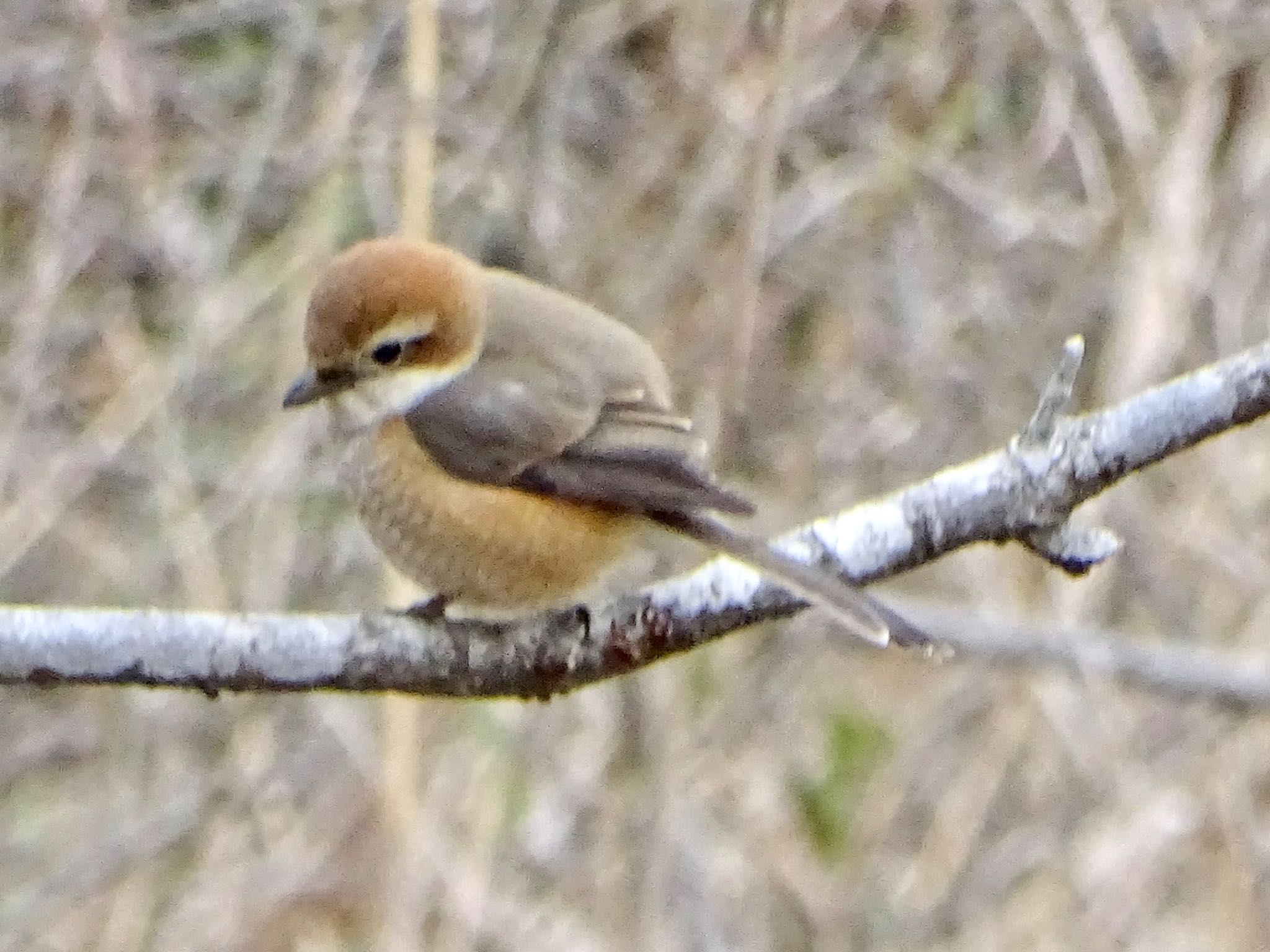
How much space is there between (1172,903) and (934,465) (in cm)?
166

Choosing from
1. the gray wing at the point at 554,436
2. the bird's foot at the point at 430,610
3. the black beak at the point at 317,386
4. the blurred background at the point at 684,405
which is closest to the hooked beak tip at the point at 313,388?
the black beak at the point at 317,386

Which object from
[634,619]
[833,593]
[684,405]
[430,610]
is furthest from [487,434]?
[684,405]

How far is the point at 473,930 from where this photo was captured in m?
5.11

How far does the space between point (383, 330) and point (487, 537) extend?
1.56ft

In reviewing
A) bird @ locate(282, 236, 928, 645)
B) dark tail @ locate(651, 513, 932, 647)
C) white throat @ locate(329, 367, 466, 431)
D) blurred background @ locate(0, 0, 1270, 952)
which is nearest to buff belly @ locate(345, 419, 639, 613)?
bird @ locate(282, 236, 928, 645)

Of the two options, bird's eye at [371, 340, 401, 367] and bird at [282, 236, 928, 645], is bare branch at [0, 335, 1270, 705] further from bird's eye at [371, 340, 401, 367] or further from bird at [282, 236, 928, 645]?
bird's eye at [371, 340, 401, 367]

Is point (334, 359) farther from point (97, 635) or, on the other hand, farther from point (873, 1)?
point (873, 1)

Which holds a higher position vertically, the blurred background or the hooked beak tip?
the hooked beak tip

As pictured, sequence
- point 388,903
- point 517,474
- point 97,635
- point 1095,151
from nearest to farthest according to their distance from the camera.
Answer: point 97,635 < point 517,474 < point 388,903 < point 1095,151

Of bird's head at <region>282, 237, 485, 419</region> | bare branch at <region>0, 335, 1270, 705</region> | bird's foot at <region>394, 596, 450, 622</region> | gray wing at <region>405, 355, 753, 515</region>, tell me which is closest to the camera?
bare branch at <region>0, 335, 1270, 705</region>

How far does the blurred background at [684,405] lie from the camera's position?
17.1 ft

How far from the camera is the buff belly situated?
9.90ft

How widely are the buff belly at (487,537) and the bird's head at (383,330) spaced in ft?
0.58

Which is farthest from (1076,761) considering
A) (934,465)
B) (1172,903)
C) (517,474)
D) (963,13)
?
(517,474)
